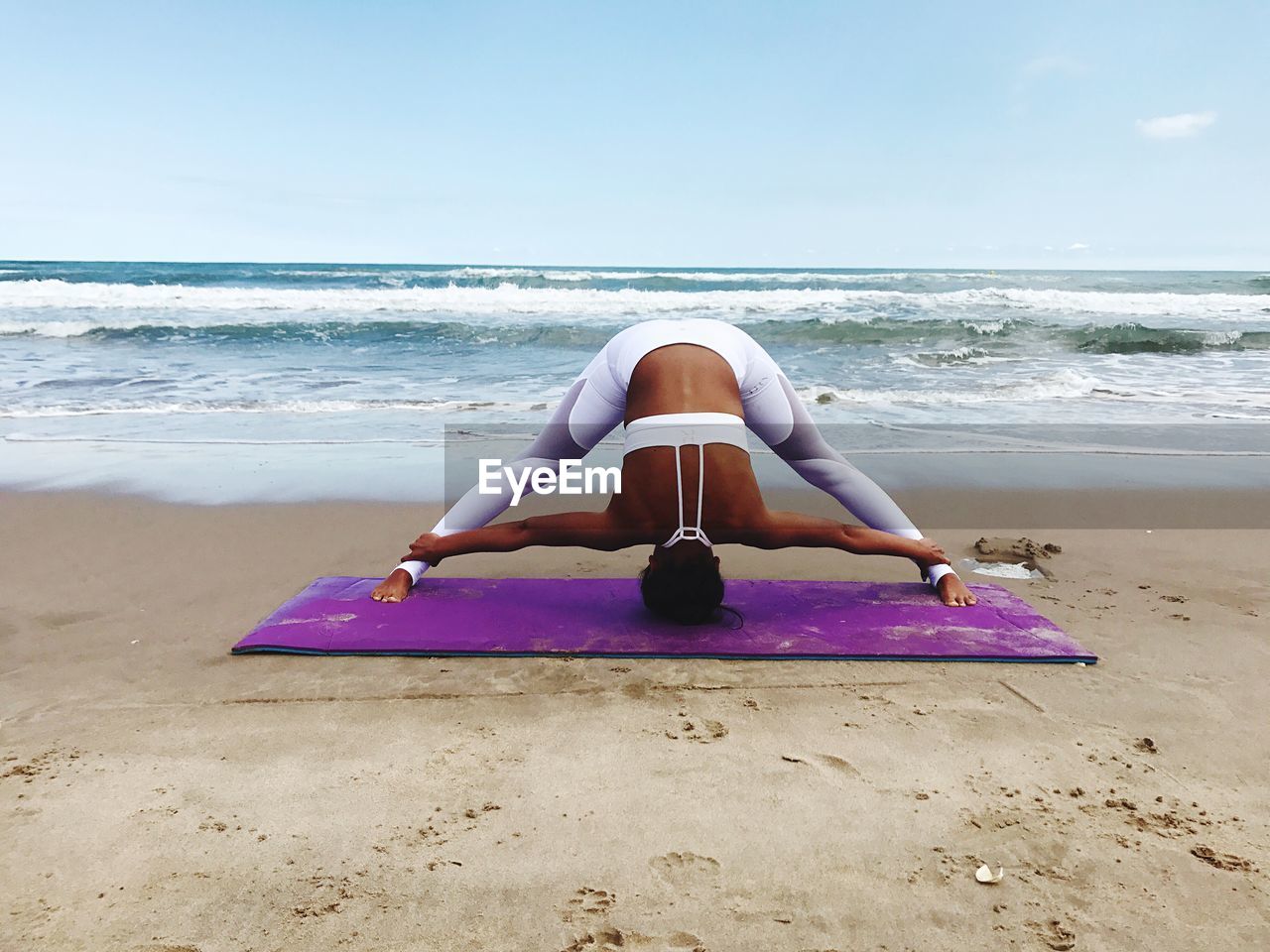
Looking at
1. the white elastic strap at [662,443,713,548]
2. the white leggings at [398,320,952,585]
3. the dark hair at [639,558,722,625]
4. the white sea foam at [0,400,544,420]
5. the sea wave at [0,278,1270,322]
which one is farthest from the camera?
the sea wave at [0,278,1270,322]

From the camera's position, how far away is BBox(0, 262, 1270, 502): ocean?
21.8ft

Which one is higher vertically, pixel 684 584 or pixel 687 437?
pixel 687 437

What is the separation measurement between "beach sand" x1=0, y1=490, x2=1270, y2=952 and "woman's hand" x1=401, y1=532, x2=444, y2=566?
2.19ft

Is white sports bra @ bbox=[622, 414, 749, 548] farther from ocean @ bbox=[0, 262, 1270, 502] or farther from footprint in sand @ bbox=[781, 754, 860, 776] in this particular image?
ocean @ bbox=[0, 262, 1270, 502]

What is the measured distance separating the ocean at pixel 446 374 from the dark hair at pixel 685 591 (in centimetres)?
263

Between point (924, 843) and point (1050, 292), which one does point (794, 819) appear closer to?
point (924, 843)

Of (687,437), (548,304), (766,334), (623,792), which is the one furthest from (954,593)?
(548,304)

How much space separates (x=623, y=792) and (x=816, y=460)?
6.62 ft

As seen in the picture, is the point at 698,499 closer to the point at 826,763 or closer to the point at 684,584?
the point at 684,584

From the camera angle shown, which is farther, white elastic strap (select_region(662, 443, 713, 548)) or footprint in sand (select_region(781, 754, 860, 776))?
white elastic strap (select_region(662, 443, 713, 548))

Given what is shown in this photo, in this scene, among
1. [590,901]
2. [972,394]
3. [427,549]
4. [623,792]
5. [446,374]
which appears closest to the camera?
[590,901]

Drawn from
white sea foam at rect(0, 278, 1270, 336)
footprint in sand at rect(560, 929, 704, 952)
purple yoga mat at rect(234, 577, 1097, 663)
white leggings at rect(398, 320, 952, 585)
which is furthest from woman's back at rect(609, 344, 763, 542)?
A: white sea foam at rect(0, 278, 1270, 336)

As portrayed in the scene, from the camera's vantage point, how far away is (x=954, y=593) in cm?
384

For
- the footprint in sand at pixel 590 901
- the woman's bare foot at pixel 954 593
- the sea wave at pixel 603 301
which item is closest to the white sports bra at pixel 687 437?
the woman's bare foot at pixel 954 593
